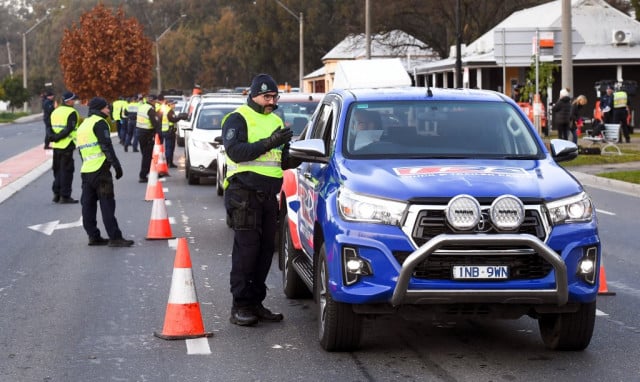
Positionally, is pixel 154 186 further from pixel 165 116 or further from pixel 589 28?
pixel 589 28

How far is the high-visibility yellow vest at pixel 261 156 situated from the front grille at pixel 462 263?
6.37 feet

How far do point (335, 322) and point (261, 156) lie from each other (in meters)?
1.75

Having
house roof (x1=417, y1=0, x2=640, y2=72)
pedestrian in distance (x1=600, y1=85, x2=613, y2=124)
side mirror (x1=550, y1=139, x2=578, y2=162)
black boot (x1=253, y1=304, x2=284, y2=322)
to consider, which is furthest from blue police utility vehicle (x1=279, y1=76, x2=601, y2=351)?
house roof (x1=417, y1=0, x2=640, y2=72)

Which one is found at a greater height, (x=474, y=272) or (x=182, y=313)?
(x=474, y=272)

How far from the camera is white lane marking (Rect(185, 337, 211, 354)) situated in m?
8.25

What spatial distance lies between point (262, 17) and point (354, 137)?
8911 centimetres

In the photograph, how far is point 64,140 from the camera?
1988 cm

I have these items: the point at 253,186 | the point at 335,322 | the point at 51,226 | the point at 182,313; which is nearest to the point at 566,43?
the point at 51,226

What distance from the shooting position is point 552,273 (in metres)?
7.51

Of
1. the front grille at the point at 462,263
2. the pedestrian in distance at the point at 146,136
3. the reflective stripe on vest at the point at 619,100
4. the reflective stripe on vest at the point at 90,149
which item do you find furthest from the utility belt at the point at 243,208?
the reflective stripe on vest at the point at 619,100

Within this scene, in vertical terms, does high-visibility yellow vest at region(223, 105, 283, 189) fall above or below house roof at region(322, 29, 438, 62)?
below

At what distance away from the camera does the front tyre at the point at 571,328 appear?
7883 mm

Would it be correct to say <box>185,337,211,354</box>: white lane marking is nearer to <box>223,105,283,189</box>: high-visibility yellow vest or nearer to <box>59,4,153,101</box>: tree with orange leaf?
<box>223,105,283,189</box>: high-visibility yellow vest

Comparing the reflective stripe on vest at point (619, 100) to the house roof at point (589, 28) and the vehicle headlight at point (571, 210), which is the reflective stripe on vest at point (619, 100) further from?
the vehicle headlight at point (571, 210)
